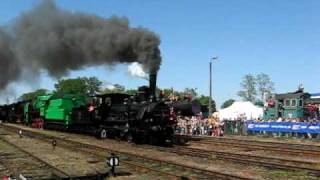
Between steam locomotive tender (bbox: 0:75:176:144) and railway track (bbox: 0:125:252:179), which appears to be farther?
steam locomotive tender (bbox: 0:75:176:144)

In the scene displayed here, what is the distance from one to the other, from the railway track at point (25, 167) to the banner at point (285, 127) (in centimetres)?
1812

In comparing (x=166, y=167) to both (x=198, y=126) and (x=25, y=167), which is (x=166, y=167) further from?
(x=198, y=126)

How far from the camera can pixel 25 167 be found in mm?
15734

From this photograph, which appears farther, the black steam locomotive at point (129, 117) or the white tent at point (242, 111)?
the white tent at point (242, 111)

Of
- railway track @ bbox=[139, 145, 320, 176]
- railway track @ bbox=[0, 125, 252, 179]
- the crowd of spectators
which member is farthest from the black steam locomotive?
the crowd of spectators

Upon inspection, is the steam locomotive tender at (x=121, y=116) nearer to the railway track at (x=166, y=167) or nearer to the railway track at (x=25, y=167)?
the railway track at (x=166, y=167)

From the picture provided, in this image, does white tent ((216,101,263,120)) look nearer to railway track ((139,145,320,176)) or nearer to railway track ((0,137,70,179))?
railway track ((139,145,320,176))

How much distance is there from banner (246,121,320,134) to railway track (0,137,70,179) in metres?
18.1

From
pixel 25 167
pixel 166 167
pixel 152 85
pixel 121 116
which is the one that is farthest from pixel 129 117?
pixel 25 167

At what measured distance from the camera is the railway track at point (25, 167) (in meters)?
13.5

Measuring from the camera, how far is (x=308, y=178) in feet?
42.9

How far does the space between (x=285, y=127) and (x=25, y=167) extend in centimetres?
2122

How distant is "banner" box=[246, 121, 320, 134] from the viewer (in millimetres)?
30047

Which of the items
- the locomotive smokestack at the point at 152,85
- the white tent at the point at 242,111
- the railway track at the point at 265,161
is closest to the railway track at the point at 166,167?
the railway track at the point at 265,161
